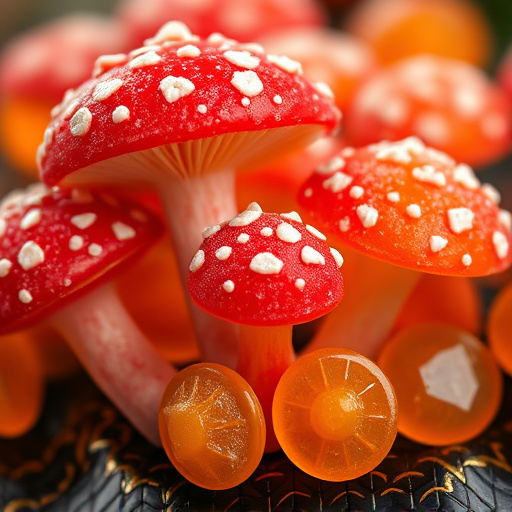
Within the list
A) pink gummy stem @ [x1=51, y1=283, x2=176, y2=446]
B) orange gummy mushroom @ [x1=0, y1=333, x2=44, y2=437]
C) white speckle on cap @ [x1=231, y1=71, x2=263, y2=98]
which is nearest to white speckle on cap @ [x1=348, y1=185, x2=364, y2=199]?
white speckle on cap @ [x1=231, y1=71, x2=263, y2=98]

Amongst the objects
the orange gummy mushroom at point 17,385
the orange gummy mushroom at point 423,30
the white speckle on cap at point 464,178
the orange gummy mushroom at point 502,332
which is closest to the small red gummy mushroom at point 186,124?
the white speckle on cap at point 464,178

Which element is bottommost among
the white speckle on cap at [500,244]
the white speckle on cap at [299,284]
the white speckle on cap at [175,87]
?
the white speckle on cap at [500,244]

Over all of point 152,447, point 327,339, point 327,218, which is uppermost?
point 327,218

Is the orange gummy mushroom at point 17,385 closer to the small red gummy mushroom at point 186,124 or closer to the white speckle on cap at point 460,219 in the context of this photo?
the small red gummy mushroom at point 186,124

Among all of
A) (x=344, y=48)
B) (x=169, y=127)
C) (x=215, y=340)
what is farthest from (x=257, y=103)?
(x=344, y=48)

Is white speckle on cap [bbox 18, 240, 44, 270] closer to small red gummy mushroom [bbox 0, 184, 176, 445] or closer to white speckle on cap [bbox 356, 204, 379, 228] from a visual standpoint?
small red gummy mushroom [bbox 0, 184, 176, 445]

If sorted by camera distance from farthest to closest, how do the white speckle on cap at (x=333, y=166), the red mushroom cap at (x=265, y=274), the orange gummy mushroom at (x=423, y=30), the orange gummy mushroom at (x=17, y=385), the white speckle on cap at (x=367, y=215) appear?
the orange gummy mushroom at (x=423, y=30), the orange gummy mushroom at (x=17, y=385), the white speckle on cap at (x=333, y=166), the white speckle on cap at (x=367, y=215), the red mushroom cap at (x=265, y=274)

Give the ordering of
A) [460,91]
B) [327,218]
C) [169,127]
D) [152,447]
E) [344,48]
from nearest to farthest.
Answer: [169,127] → [327,218] → [152,447] → [460,91] → [344,48]

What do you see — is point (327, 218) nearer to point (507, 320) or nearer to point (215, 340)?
point (215, 340)
